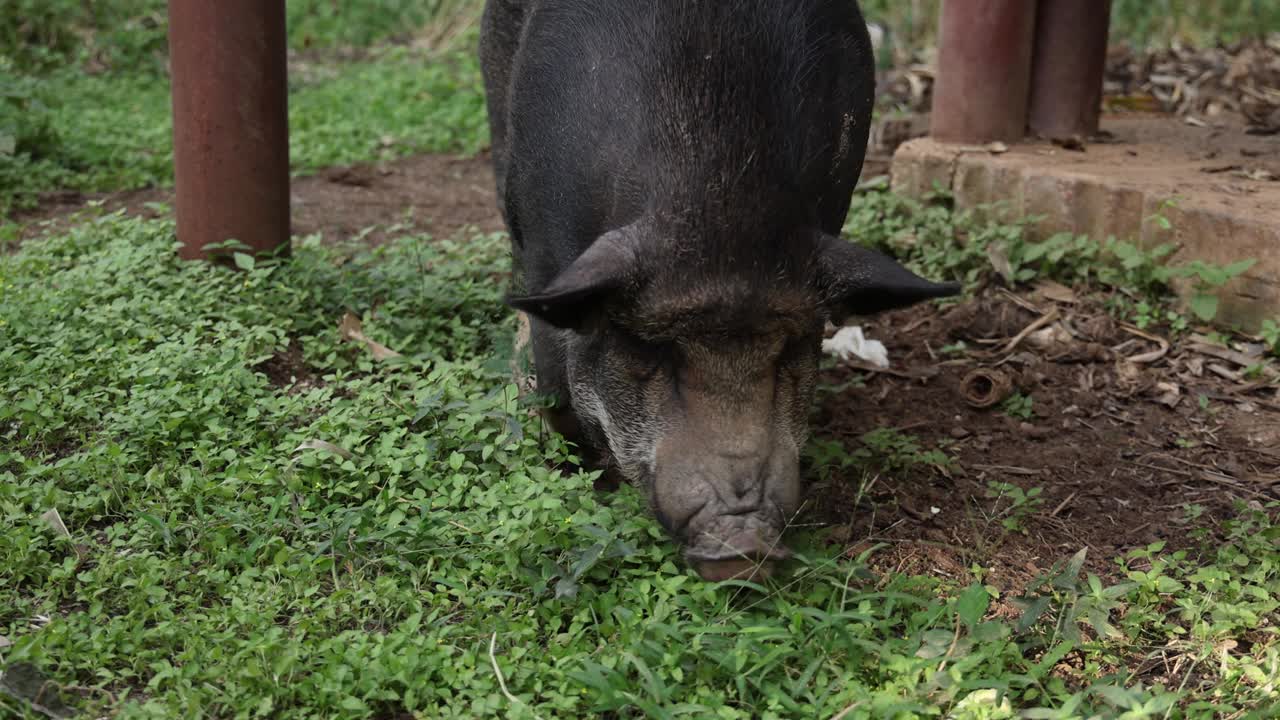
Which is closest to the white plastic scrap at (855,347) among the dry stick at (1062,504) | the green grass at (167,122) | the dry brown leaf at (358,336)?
the dry stick at (1062,504)

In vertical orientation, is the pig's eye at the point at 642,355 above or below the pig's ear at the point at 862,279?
below

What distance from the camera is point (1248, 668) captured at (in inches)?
112

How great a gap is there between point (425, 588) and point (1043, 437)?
7.93ft

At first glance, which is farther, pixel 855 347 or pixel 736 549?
pixel 855 347

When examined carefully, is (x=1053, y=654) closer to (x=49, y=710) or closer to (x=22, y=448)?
(x=49, y=710)

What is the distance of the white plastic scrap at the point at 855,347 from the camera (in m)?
5.07

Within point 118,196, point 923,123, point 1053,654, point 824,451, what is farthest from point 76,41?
point 1053,654

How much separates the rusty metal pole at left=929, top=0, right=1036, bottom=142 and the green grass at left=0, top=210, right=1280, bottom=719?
285 centimetres

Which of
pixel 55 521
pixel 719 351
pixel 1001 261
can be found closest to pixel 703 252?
pixel 719 351

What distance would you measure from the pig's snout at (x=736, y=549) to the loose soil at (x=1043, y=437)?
1.84 feet

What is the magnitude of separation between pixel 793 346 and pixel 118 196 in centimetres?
526

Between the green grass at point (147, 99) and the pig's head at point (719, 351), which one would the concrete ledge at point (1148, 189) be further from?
the green grass at point (147, 99)

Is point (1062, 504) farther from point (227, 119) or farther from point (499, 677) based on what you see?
point (227, 119)

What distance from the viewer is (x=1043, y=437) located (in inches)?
175
